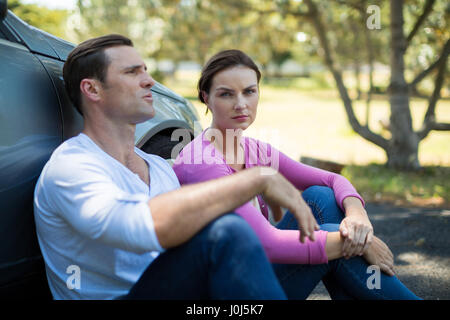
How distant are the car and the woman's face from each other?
2.35 ft

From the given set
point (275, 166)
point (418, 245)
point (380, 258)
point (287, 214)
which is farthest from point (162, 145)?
point (418, 245)

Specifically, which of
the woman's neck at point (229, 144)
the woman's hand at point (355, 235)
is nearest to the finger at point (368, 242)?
the woman's hand at point (355, 235)

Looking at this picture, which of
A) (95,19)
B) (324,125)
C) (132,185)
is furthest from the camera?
(95,19)

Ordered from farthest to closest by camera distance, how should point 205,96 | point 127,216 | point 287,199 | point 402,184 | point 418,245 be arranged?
point 402,184 → point 418,245 → point 205,96 → point 287,199 → point 127,216

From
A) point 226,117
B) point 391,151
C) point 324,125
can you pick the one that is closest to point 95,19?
point 324,125

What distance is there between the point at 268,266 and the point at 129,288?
1.90 ft

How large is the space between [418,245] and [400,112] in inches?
169

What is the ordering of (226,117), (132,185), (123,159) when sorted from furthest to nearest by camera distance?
(226,117) < (123,159) < (132,185)

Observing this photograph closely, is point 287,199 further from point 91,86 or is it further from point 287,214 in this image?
point 91,86

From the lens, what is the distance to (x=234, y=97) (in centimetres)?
242

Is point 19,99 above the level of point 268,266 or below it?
above

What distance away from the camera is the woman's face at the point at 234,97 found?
7.91ft
